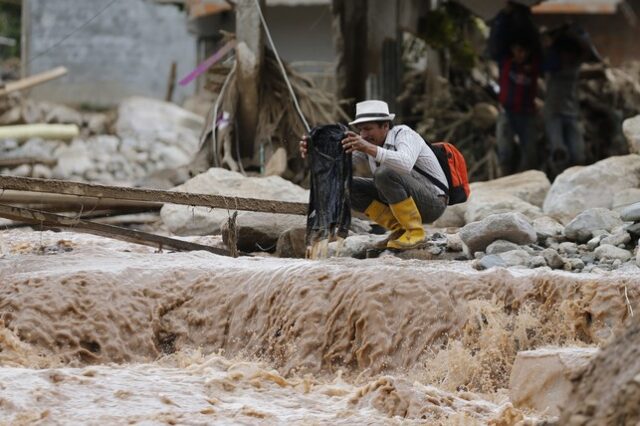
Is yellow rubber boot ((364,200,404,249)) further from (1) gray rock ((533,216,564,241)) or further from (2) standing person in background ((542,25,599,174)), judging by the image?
(2) standing person in background ((542,25,599,174))

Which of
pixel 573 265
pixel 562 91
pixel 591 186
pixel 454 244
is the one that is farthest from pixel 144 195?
pixel 562 91

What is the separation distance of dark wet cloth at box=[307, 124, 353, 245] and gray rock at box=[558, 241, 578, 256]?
1293 millimetres

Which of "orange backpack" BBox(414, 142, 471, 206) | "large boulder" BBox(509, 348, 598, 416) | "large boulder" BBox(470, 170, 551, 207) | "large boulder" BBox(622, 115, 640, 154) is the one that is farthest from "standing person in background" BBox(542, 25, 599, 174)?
"large boulder" BBox(509, 348, 598, 416)

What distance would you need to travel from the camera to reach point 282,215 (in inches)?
393

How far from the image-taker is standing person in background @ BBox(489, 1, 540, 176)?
14094 mm

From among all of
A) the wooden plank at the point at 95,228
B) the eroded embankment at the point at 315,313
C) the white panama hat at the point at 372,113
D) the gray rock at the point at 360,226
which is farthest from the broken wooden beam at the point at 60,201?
the white panama hat at the point at 372,113

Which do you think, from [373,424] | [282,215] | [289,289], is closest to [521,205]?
[282,215]

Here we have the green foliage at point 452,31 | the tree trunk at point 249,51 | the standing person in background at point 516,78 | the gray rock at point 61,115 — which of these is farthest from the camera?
the gray rock at point 61,115

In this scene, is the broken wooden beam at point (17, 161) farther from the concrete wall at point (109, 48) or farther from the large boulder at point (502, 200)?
the large boulder at point (502, 200)

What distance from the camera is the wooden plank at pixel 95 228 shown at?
28.7 ft

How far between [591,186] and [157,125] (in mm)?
12296

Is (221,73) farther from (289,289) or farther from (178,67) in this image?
(178,67)

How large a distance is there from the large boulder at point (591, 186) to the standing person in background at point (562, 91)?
9.81 feet

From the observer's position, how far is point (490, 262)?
7.67 meters
